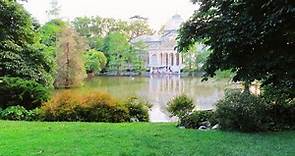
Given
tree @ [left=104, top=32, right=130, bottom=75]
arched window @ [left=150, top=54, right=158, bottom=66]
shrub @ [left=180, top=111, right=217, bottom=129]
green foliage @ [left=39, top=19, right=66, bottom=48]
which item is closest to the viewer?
shrub @ [left=180, top=111, right=217, bottom=129]

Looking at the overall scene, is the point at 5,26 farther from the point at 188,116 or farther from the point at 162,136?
the point at 162,136

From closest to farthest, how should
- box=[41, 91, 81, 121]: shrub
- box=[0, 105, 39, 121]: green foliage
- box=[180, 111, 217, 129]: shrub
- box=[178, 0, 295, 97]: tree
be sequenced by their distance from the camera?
box=[178, 0, 295, 97]: tree, box=[180, 111, 217, 129]: shrub, box=[41, 91, 81, 121]: shrub, box=[0, 105, 39, 121]: green foliage

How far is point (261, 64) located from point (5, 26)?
10249 millimetres

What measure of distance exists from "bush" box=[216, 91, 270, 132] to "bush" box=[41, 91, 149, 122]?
12.6 ft

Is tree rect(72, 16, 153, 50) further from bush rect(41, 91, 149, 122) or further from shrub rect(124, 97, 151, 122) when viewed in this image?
bush rect(41, 91, 149, 122)

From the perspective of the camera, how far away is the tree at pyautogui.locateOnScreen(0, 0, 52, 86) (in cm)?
1467

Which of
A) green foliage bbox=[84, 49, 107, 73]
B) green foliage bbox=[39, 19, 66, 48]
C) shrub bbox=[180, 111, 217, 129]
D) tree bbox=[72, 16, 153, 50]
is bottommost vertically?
shrub bbox=[180, 111, 217, 129]

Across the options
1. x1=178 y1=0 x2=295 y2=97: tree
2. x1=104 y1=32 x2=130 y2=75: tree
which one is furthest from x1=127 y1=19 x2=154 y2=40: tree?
x1=178 y1=0 x2=295 y2=97: tree

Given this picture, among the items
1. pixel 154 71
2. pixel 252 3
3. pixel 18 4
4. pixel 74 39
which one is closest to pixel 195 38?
pixel 252 3

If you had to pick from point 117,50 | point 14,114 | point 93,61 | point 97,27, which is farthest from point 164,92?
point 97,27

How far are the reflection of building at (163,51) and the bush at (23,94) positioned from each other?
44.4m

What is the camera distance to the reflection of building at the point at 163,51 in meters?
58.0

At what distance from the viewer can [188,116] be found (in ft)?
29.5

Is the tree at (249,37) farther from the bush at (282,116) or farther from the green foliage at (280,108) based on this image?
the bush at (282,116)
